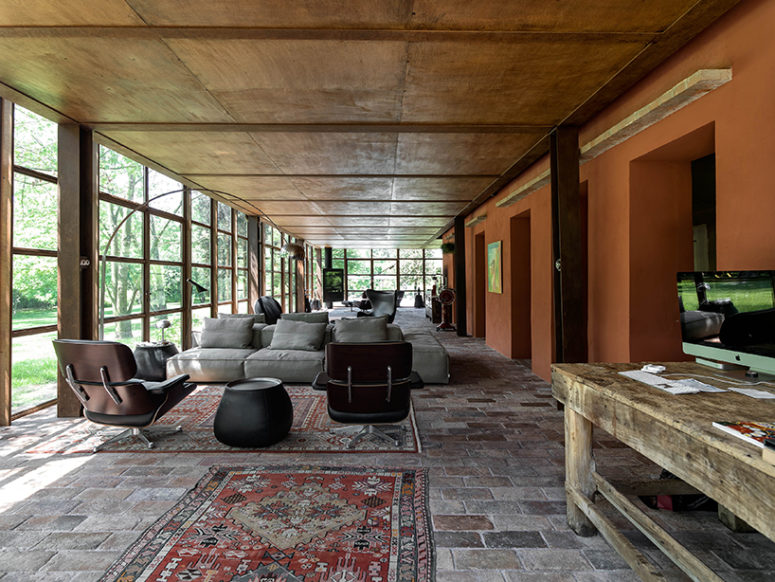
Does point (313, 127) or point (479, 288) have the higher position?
point (313, 127)

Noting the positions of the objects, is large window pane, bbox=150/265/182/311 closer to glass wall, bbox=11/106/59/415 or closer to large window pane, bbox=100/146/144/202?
large window pane, bbox=100/146/144/202

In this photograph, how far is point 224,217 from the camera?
8.87m


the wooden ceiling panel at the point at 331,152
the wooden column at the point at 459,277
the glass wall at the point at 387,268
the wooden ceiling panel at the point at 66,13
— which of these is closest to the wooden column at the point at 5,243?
the wooden ceiling panel at the point at 66,13

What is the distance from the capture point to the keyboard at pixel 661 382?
1.81 m

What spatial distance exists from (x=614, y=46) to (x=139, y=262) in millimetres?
6111

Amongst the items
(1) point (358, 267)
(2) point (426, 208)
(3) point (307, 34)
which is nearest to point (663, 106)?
(3) point (307, 34)

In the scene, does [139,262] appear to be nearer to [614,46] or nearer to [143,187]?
[143,187]

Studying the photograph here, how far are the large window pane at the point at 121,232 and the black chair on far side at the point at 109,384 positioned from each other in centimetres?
240

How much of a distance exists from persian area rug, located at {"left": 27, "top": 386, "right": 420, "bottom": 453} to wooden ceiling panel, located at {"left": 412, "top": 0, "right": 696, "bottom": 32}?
304 cm

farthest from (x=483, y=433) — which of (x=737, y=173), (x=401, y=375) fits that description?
(x=737, y=173)

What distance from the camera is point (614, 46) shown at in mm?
2801

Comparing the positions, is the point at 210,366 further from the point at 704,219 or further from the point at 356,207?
the point at 704,219

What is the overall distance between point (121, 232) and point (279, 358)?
271 cm

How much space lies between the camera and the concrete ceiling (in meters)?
2.46
